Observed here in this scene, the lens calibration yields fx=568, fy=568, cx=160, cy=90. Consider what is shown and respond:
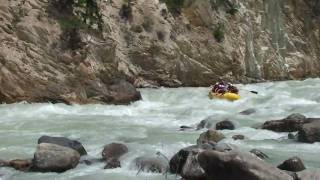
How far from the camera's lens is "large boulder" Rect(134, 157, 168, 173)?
799 centimetres

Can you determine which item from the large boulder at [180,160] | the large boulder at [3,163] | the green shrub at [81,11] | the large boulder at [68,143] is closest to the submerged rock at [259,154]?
the large boulder at [180,160]

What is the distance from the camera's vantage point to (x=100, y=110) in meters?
15.1

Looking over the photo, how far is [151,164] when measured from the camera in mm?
8086

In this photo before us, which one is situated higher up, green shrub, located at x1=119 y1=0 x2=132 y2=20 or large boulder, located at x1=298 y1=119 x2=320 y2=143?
green shrub, located at x1=119 y1=0 x2=132 y2=20

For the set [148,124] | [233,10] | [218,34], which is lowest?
[148,124]

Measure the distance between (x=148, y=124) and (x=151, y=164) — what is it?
472cm


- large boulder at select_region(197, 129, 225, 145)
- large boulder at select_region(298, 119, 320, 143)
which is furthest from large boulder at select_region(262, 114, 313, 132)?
large boulder at select_region(197, 129, 225, 145)

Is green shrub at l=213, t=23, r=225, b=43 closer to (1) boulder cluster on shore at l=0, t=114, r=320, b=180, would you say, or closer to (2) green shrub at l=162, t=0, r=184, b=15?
(2) green shrub at l=162, t=0, r=184, b=15

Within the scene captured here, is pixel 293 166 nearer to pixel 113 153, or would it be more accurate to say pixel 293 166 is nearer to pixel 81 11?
pixel 113 153

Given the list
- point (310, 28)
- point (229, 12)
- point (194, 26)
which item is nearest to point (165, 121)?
point (194, 26)

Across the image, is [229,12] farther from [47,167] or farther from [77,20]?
[47,167]

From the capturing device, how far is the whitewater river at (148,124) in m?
8.74

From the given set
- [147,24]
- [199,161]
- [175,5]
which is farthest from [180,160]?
[175,5]

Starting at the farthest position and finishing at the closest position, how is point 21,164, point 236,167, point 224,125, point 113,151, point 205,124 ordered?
point 205,124 → point 224,125 → point 113,151 → point 21,164 → point 236,167
